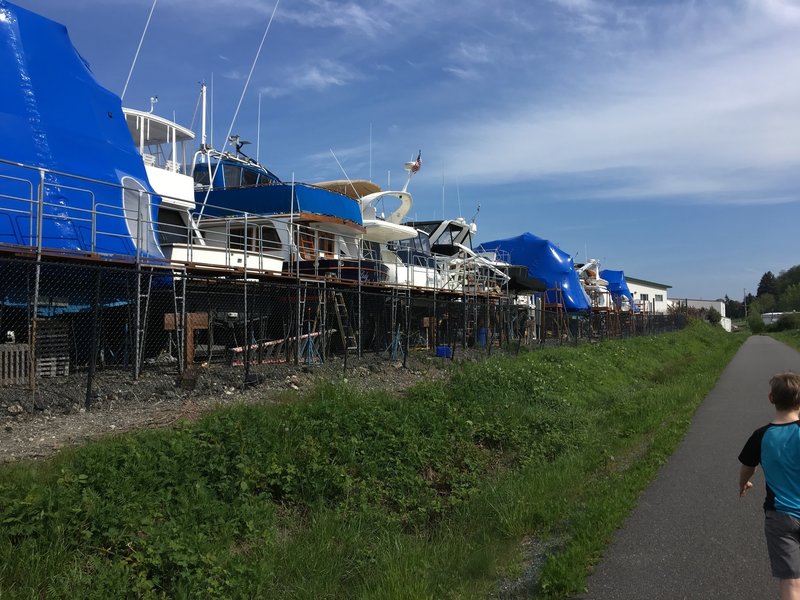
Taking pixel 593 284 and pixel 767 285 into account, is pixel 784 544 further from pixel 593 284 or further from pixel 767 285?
pixel 767 285

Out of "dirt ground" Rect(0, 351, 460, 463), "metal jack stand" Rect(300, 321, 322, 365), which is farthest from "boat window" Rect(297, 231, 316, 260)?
"dirt ground" Rect(0, 351, 460, 463)

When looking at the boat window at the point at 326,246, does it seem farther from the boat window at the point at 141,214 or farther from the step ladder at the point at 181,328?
the step ladder at the point at 181,328

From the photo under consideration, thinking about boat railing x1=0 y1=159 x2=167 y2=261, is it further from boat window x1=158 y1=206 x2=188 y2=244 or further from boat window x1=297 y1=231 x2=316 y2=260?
boat window x1=297 y1=231 x2=316 y2=260

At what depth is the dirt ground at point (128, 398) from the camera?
24.0ft

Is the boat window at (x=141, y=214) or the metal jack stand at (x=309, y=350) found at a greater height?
the boat window at (x=141, y=214)

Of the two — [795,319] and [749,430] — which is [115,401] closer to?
[749,430]

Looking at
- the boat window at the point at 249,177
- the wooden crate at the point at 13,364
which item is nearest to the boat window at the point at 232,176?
the boat window at the point at 249,177

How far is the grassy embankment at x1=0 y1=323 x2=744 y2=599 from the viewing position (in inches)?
184

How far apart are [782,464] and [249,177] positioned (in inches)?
778

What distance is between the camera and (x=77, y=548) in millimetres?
4668

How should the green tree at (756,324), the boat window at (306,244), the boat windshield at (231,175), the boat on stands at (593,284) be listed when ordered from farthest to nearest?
1. the green tree at (756,324)
2. the boat on stands at (593,284)
3. the boat windshield at (231,175)
4. the boat window at (306,244)

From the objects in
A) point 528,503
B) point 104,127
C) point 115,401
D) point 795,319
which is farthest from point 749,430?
point 795,319

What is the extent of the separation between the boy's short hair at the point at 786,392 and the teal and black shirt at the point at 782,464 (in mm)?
117

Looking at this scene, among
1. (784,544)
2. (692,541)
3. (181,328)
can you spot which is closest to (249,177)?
(181,328)
